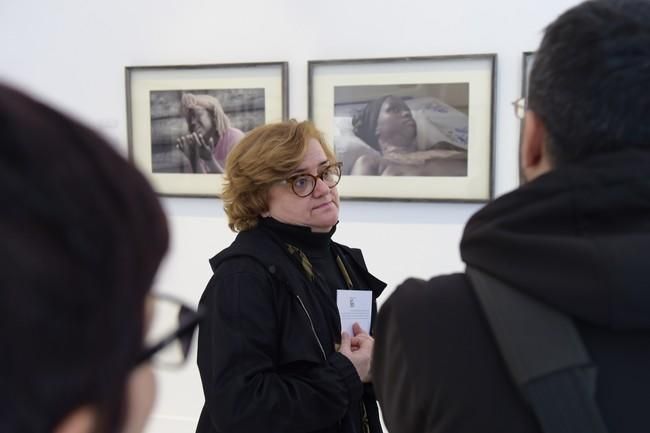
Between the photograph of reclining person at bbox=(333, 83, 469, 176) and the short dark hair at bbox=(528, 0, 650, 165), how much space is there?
5.87 feet

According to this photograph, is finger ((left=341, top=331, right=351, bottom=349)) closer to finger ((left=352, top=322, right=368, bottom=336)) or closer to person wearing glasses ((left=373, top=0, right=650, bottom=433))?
finger ((left=352, top=322, right=368, bottom=336))

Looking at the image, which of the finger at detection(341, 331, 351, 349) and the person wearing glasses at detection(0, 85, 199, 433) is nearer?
the person wearing glasses at detection(0, 85, 199, 433)

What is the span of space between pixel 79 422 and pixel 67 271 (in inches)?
5.1

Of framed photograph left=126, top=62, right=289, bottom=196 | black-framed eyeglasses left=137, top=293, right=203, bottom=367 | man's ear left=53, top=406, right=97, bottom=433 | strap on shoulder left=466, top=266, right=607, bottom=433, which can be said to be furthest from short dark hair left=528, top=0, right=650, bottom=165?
framed photograph left=126, top=62, right=289, bottom=196

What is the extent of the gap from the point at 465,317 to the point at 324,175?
1070 millimetres

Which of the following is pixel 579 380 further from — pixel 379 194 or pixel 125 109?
pixel 125 109

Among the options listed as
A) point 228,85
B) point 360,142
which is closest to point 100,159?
point 360,142

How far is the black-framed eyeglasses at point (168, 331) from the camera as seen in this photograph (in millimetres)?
553

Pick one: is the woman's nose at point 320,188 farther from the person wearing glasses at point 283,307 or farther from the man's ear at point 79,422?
the man's ear at point 79,422

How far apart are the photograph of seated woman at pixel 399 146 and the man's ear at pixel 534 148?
1.75 m

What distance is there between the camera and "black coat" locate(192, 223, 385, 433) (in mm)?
1473

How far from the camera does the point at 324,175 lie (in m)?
1.80

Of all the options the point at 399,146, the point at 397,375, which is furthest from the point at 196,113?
the point at 397,375

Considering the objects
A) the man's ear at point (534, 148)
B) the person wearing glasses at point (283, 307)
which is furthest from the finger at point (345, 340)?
the man's ear at point (534, 148)
